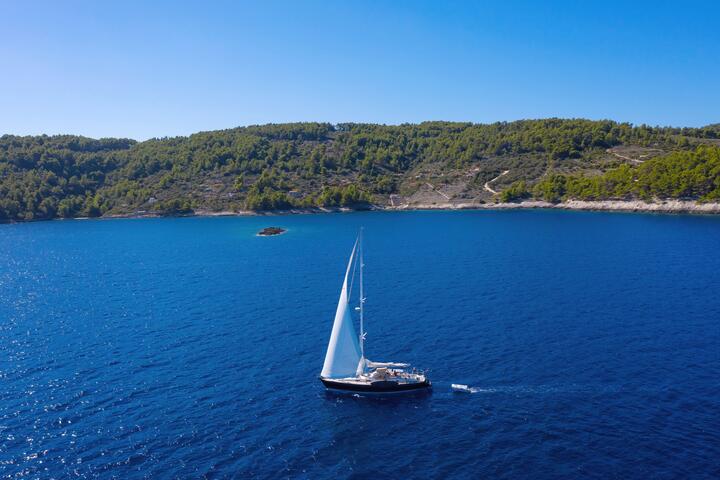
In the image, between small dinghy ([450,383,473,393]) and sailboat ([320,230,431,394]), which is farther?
sailboat ([320,230,431,394])

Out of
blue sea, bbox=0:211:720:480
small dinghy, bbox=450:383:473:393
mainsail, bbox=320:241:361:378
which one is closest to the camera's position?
blue sea, bbox=0:211:720:480

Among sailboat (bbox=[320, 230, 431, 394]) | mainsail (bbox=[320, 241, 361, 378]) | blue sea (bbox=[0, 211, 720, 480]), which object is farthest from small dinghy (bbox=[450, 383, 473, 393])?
mainsail (bbox=[320, 241, 361, 378])

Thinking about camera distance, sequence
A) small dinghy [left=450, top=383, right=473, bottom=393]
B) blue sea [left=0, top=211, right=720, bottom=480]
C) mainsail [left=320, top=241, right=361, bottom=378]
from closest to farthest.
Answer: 1. blue sea [left=0, top=211, right=720, bottom=480]
2. small dinghy [left=450, top=383, right=473, bottom=393]
3. mainsail [left=320, top=241, right=361, bottom=378]

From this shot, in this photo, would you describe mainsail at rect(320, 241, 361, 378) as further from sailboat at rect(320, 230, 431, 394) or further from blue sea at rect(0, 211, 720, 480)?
blue sea at rect(0, 211, 720, 480)

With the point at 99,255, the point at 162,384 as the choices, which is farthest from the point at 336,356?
the point at 99,255

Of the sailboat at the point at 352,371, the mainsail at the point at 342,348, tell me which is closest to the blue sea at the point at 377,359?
the sailboat at the point at 352,371

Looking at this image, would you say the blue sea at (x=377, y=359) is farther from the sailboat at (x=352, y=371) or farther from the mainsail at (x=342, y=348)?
the mainsail at (x=342, y=348)

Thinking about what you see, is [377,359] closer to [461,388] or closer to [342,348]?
[342,348]
